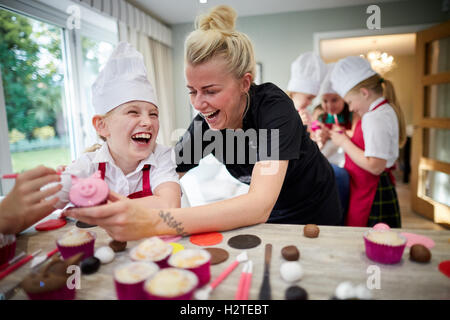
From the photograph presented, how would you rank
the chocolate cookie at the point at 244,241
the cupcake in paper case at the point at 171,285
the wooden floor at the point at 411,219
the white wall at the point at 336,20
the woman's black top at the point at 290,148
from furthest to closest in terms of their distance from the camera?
1. the white wall at the point at 336,20
2. the wooden floor at the point at 411,219
3. the woman's black top at the point at 290,148
4. the chocolate cookie at the point at 244,241
5. the cupcake in paper case at the point at 171,285

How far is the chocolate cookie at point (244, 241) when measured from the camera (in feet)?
2.18

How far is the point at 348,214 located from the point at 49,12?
2599 mm

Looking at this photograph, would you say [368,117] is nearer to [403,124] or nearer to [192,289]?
[403,124]

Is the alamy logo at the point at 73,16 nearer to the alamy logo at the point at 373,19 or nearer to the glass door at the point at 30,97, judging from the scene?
the glass door at the point at 30,97

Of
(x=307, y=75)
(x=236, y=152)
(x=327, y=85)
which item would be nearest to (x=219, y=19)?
(x=236, y=152)

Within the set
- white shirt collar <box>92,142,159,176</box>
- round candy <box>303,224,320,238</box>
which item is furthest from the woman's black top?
round candy <box>303,224,320,238</box>

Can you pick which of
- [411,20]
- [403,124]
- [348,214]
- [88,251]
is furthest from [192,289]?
[411,20]

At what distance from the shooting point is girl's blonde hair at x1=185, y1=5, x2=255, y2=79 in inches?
34.4

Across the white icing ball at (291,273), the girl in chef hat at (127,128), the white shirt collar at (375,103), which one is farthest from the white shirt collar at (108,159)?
the white shirt collar at (375,103)

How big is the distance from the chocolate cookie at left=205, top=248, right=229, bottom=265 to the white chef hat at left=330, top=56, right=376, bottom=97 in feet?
4.62

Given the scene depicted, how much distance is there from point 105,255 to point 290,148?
1.85 ft

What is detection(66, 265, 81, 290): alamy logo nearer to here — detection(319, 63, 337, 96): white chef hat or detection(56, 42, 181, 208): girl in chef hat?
detection(56, 42, 181, 208): girl in chef hat

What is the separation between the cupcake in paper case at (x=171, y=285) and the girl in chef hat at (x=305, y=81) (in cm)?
103

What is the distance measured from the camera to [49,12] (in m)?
2.21
